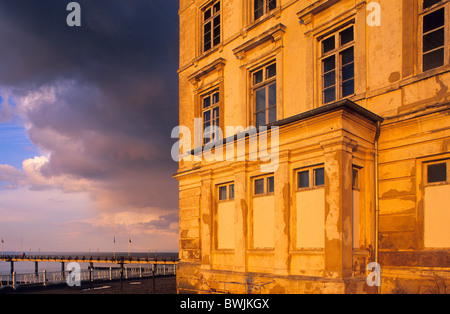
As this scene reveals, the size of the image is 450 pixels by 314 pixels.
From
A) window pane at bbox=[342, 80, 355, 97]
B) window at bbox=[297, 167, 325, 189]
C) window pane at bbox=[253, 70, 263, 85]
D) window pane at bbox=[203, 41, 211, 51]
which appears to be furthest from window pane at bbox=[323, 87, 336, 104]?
window pane at bbox=[203, 41, 211, 51]

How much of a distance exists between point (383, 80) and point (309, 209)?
13.3 ft

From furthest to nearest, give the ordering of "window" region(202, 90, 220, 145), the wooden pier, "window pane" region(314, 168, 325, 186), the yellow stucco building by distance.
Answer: the wooden pier < "window" region(202, 90, 220, 145) < "window pane" region(314, 168, 325, 186) < the yellow stucco building

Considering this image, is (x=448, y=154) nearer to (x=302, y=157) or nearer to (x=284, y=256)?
(x=302, y=157)

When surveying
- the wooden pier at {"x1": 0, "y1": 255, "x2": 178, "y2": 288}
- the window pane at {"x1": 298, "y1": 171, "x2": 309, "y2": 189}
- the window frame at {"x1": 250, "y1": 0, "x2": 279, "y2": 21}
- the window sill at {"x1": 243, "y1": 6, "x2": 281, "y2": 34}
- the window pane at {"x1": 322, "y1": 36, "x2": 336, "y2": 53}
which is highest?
the window frame at {"x1": 250, "y1": 0, "x2": 279, "y2": 21}

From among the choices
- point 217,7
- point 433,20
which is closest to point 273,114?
point 433,20

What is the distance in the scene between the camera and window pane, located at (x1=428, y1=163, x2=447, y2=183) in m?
9.02

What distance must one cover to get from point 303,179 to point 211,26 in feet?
30.2

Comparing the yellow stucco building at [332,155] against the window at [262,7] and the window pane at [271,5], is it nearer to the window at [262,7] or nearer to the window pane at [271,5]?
the window at [262,7]

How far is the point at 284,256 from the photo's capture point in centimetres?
1078

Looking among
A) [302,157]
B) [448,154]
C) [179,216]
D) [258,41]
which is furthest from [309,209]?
[179,216]

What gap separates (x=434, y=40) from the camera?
371 inches

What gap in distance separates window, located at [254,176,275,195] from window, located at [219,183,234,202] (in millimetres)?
1395

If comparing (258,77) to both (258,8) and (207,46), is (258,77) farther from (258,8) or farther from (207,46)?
(207,46)

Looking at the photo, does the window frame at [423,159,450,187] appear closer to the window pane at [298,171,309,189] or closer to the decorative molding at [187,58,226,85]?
the window pane at [298,171,309,189]
